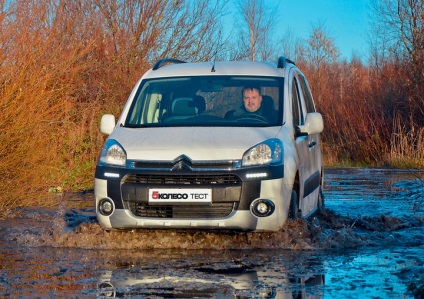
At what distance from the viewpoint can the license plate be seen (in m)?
7.91

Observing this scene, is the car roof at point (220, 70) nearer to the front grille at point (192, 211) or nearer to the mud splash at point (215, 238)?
the mud splash at point (215, 238)

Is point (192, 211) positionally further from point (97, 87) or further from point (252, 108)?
point (97, 87)

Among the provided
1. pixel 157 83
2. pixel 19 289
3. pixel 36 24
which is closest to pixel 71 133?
pixel 36 24

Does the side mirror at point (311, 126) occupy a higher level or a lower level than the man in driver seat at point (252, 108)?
lower

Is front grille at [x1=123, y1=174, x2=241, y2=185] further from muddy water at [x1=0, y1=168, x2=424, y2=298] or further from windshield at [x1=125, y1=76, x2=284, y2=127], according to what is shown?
windshield at [x1=125, y1=76, x2=284, y2=127]

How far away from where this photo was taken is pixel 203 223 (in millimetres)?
7941

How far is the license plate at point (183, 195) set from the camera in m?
7.91

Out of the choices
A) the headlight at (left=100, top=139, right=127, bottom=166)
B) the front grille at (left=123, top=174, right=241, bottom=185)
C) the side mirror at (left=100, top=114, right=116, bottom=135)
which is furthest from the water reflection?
the side mirror at (left=100, top=114, right=116, bottom=135)

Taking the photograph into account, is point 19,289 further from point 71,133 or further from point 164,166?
point 71,133

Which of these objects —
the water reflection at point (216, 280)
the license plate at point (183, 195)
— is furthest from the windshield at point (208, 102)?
the water reflection at point (216, 280)

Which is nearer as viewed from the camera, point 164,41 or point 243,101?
point 243,101

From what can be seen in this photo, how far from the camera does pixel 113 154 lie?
8.30 metres

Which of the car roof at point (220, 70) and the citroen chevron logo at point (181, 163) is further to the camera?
the car roof at point (220, 70)

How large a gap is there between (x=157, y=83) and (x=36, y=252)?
2361 millimetres
